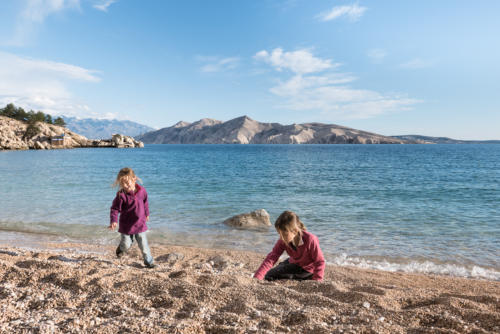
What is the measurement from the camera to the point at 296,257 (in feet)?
18.0

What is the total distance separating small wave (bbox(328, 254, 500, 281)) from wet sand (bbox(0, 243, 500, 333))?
12.5 feet

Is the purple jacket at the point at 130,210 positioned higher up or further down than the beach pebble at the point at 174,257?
higher up

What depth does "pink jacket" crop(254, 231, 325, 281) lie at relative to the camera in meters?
5.18

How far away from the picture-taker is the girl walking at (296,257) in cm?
484

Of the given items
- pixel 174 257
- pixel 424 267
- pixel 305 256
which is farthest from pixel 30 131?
pixel 424 267

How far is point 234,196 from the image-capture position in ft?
66.6

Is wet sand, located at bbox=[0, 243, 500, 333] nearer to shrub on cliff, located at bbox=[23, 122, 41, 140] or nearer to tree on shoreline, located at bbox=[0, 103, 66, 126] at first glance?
shrub on cliff, located at bbox=[23, 122, 41, 140]

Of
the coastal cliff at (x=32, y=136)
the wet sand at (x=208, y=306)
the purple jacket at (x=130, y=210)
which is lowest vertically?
the wet sand at (x=208, y=306)

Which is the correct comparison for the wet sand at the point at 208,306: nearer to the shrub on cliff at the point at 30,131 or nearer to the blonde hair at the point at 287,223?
the blonde hair at the point at 287,223

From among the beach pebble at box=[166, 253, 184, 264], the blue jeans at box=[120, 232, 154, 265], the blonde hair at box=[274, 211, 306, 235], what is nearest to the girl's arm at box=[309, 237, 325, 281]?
the blonde hair at box=[274, 211, 306, 235]

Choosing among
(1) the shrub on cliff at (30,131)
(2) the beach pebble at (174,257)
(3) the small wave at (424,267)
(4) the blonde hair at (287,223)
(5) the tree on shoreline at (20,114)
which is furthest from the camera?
(5) the tree on shoreline at (20,114)

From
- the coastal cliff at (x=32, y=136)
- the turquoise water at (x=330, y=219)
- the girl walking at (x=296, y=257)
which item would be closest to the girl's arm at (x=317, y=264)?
the girl walking at (x=296, y=257)

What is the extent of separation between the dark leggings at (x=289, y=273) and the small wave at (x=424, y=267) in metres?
3.69

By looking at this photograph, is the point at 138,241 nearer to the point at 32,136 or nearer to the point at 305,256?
the point at 305,256
